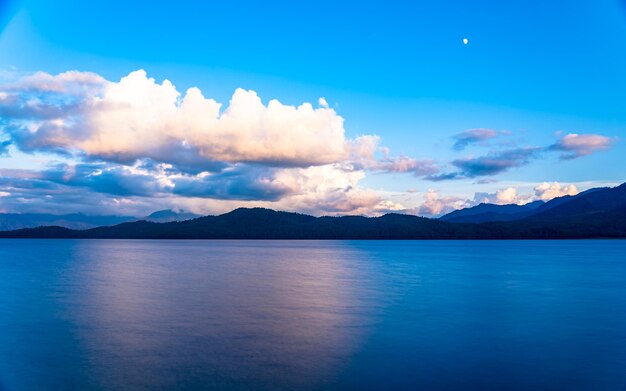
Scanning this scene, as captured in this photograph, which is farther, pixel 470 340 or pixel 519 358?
pixel 470 340

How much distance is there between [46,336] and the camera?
2884 centimetres

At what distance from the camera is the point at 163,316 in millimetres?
35156

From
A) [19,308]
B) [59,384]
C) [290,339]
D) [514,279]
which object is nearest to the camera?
[59,384]

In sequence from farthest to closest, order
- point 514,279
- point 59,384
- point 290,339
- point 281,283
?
1. point 514,279
2. point 281,283
3. point 290,339
4. point 59,384

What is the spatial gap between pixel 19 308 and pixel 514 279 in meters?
59.3

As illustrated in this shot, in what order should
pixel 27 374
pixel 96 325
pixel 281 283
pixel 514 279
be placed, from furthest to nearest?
1. pixel 514 279
2. pixel 281 283
3. pixel 96 325
4. pixel 27 374

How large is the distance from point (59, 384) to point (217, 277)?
4808 centimetres

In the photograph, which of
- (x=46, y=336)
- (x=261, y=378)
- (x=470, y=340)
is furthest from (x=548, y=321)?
(x=46, y=336)

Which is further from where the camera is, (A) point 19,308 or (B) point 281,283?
(B) point 281,283

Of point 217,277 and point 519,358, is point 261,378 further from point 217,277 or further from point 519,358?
point 217,277

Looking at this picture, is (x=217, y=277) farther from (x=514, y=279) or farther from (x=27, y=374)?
(x=27, y=374)

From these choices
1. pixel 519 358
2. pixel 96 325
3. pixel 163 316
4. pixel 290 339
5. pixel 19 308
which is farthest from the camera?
pixel 19 308

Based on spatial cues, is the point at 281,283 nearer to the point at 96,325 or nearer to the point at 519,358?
the point at 96,325

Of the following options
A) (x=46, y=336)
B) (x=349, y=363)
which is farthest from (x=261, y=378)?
(x=46, y=336)
